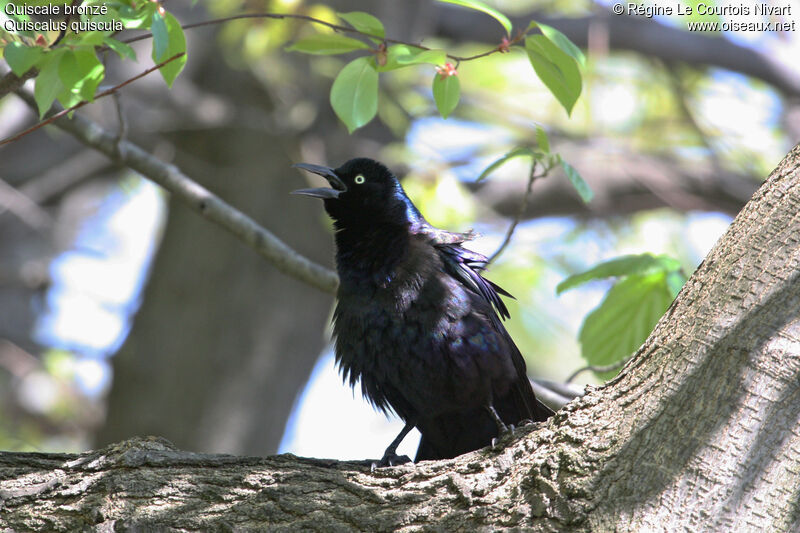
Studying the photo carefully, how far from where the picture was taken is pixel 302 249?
786cm

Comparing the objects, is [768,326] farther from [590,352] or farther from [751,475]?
[590,352]

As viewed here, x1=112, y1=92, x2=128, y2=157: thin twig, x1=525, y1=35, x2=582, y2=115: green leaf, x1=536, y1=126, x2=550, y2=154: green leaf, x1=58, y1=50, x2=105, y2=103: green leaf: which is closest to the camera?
x1=58, y1=50, x2=105, y2=103: green leaf

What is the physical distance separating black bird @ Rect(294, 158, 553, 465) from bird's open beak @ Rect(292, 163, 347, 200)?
0.09 meters

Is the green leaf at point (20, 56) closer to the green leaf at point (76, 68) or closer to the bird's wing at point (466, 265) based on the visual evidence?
the green leaf at point (76, 68)

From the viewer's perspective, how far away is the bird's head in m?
4.38

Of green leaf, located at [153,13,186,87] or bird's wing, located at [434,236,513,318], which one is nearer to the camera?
green leaf, located at [153,13,186,87]

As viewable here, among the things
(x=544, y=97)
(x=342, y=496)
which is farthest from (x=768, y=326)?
(x=544, y=97)

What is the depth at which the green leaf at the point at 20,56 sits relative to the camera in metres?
2.40

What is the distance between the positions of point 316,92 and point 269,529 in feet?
17.3

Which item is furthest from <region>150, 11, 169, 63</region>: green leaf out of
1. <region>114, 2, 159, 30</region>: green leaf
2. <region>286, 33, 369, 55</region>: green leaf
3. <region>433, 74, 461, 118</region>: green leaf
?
<region>433, 74, 461, 118</region>: green leaf

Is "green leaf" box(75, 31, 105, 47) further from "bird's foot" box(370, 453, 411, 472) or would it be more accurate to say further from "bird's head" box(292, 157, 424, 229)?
"bird's foot" box(370, 453, 411, 472)

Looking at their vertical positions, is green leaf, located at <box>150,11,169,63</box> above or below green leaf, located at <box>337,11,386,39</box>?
below

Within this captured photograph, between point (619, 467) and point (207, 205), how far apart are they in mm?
2456

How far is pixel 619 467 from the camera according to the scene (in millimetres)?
2424
